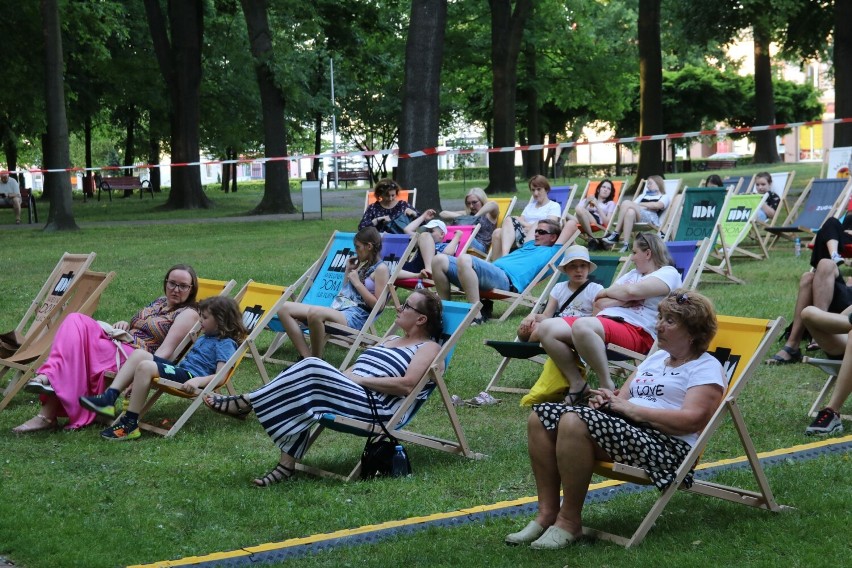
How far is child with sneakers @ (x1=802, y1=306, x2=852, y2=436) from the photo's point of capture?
605 cm

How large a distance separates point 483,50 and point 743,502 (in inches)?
1152

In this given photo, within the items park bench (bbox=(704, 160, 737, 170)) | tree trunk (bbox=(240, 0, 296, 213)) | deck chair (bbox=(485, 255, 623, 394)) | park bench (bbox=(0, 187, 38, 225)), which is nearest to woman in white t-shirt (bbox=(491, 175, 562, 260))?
deck chair (bbox=(485, 255, 623, 394))

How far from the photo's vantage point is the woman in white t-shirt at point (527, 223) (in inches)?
464

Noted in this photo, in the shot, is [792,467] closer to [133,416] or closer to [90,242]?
[133,416]

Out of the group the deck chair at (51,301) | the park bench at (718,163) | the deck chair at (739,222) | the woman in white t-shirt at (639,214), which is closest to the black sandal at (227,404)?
the deck chair at (51,301)

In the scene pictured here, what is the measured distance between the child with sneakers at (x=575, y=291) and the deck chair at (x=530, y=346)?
168mm

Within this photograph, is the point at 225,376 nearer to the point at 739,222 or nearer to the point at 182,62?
the point at 739,222

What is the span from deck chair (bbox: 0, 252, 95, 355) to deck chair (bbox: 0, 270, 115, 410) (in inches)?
1.1

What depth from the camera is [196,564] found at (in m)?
4.46

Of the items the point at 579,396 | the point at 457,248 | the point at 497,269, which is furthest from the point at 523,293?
the point at 579,396

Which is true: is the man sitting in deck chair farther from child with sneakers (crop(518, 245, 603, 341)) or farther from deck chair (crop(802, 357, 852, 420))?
deck chair (crop(802, 357, 852, 420))

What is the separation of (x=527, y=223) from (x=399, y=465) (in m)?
7.10

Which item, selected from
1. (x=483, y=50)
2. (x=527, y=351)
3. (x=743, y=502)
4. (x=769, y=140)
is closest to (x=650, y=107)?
(x=483, y=50)

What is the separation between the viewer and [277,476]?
5.71 m
